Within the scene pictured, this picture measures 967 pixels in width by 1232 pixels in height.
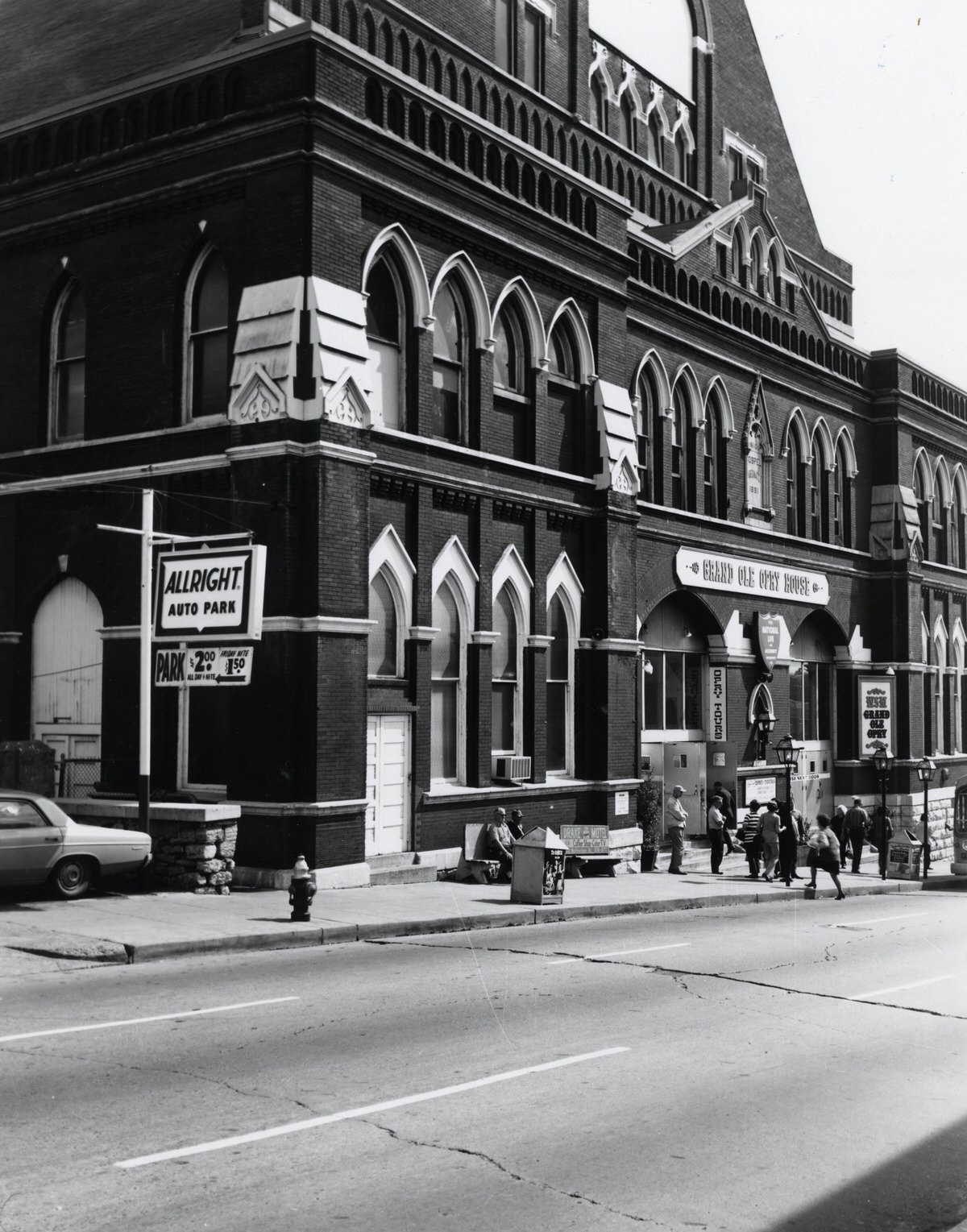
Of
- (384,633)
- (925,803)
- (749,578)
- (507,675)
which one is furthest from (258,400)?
(925,803)

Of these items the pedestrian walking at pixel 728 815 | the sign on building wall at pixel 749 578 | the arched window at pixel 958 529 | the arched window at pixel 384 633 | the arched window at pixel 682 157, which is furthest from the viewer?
the arched window at pixel 958 529

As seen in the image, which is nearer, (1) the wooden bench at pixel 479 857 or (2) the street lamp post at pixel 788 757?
(1) the wooden bench at pixel 479 857

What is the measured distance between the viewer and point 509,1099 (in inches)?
331

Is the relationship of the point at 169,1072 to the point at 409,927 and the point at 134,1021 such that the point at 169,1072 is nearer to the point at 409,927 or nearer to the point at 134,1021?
the point at 134,1021

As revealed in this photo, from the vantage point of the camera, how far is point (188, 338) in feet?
68.7

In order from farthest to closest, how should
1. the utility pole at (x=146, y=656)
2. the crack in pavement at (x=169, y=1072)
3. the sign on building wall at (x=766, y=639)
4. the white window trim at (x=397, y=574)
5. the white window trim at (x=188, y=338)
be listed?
the sign on building wall at (x=766, y=639) → the white window trim at (x=397, y=574) → the white window trim at (x=188, y=338) → the utility pole at (x=146, y=656) → the crack in pavement at (x=169, y=1072)

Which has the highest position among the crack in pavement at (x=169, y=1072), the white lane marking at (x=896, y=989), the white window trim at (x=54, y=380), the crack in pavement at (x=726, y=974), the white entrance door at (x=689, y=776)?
the white window trim at (x=54, y=380)

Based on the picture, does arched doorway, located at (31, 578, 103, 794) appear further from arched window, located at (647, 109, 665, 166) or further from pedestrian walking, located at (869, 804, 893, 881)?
arched window, located at (647, 109, 665, 166)

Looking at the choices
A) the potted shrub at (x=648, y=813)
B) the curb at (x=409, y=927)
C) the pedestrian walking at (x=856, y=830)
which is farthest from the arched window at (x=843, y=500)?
the curb at (x=409, y=927)

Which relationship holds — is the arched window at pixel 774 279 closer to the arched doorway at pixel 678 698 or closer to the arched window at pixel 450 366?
the arched doorway at pixel 678 698

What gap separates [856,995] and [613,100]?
78.3 feet

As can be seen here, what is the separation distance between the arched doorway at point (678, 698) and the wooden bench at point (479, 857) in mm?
7268

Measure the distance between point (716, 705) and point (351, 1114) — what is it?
78.9 feet

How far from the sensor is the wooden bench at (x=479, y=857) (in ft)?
71.9
